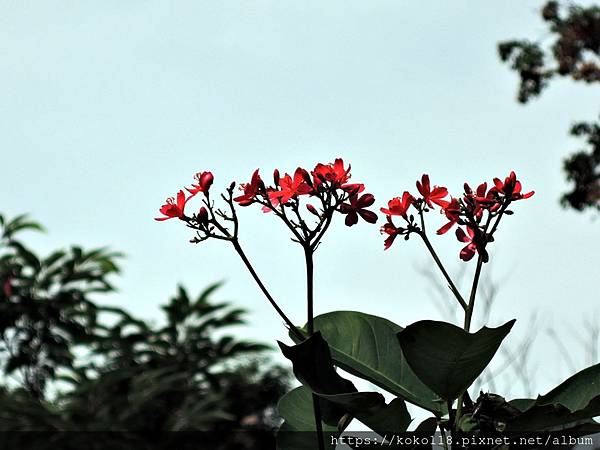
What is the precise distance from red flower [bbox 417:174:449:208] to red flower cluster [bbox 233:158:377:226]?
92mm

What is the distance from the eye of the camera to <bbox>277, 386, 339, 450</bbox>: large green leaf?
1.13 meters

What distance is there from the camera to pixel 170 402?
245 inches

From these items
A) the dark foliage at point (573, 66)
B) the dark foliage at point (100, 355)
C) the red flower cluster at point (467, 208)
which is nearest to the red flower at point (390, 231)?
the red flower cluster at point (467, 208)

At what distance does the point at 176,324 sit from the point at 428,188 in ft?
16.7

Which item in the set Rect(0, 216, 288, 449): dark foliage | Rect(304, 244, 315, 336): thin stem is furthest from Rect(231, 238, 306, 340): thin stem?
Rect(0, 216, 288, 449): dark foliage

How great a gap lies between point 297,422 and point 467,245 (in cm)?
31

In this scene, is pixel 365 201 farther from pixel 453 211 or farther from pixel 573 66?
pixel 573 66

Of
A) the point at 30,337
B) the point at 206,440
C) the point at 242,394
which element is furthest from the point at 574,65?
the point at 30,337

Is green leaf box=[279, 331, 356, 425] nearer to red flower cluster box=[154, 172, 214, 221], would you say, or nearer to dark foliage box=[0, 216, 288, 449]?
red flower cluster box=[154, 172, 214, 221]

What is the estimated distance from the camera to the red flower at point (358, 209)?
1.02m

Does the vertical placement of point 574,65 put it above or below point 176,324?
above

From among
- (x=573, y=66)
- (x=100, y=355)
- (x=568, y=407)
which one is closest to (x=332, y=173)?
(x=568, y=407)

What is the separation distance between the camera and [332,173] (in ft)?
3.26

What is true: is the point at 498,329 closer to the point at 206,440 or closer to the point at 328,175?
the point at 328,175
